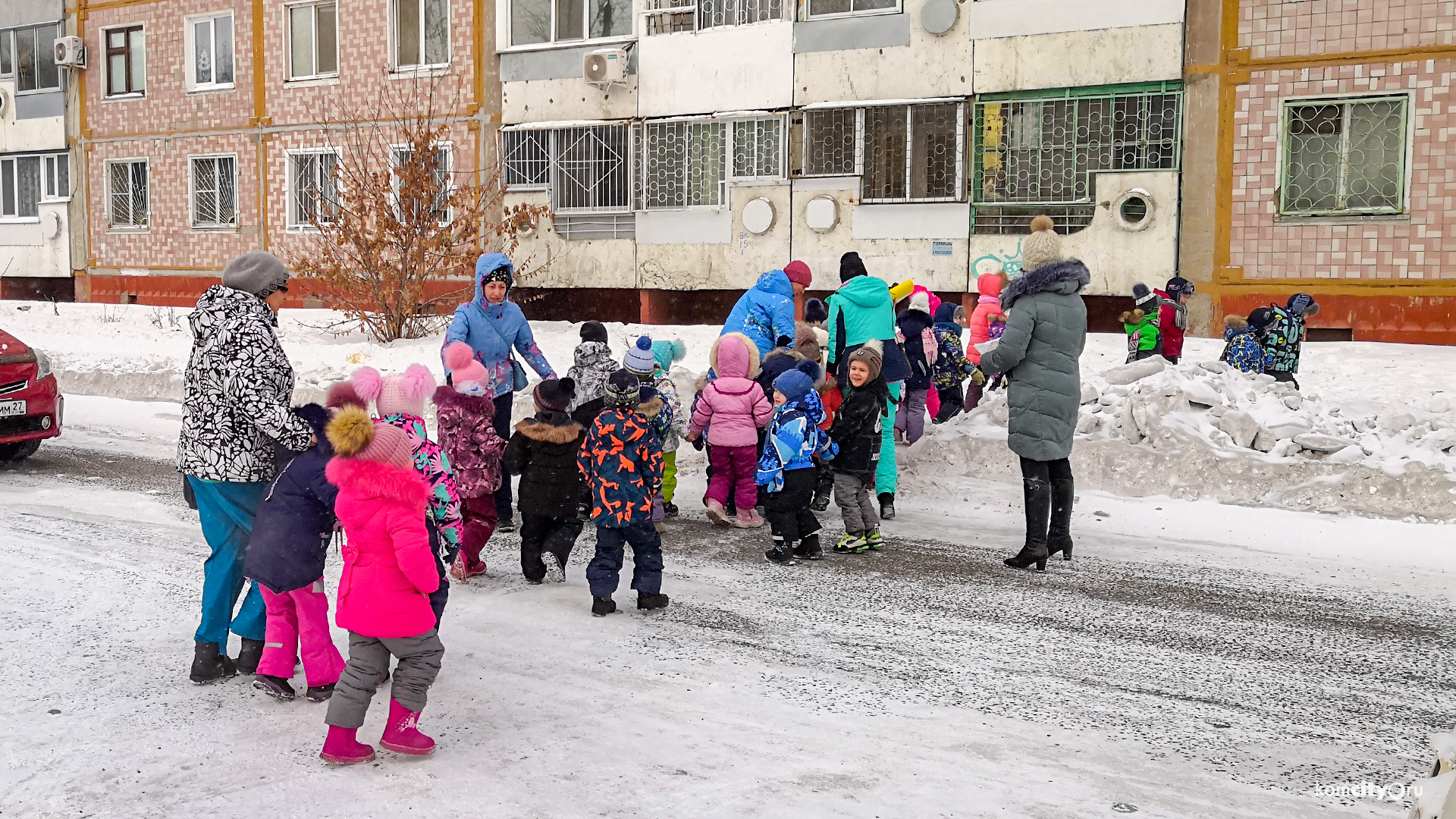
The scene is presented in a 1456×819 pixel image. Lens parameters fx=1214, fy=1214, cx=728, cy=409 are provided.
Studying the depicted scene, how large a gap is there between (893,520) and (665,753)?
4.52 meters

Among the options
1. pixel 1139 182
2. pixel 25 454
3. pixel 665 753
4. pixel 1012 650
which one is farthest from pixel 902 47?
pixel 665 753

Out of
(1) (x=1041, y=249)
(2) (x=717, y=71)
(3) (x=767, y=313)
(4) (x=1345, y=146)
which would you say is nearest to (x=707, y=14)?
(2) (x=717, y=71)

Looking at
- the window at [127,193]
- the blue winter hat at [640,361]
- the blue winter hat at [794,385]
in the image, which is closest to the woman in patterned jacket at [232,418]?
the blue winter hat at [640,361]

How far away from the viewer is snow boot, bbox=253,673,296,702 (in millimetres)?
4855

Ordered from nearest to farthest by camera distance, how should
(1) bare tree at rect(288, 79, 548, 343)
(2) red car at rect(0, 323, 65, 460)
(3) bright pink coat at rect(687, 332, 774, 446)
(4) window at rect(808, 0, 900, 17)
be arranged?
1. (3) bright pink coat at rect(687, 332, 774, 446)
2. (2) red car at rect(0, 323, 65, 460)
3. (1) bare tree at rect(288, 79, 548, 343)
4. (4) window at rect(808, 0, 900, 17)

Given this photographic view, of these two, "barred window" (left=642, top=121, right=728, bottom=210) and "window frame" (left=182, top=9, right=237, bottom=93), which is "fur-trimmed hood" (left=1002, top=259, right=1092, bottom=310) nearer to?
"barred window" (left=642, top=121, right=728, bottom=210)

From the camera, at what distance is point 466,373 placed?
6.82 meters

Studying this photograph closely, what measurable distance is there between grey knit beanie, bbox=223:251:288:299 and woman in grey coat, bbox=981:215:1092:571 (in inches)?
156

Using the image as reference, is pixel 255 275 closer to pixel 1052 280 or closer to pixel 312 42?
pixel 1052 280

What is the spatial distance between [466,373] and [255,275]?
2051 mm

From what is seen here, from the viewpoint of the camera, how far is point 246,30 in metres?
Answer: 25.1

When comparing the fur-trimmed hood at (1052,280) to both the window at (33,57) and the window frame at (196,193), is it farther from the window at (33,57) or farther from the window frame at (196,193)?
the window at (33,57)

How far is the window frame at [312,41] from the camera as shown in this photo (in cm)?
2411

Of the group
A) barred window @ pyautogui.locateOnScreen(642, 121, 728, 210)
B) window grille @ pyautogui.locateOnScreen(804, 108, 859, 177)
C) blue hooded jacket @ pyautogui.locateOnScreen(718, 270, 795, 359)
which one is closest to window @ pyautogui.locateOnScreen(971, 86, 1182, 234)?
window grille @ pyautogui.locateOnScreen(804, 108, 859, 177)
